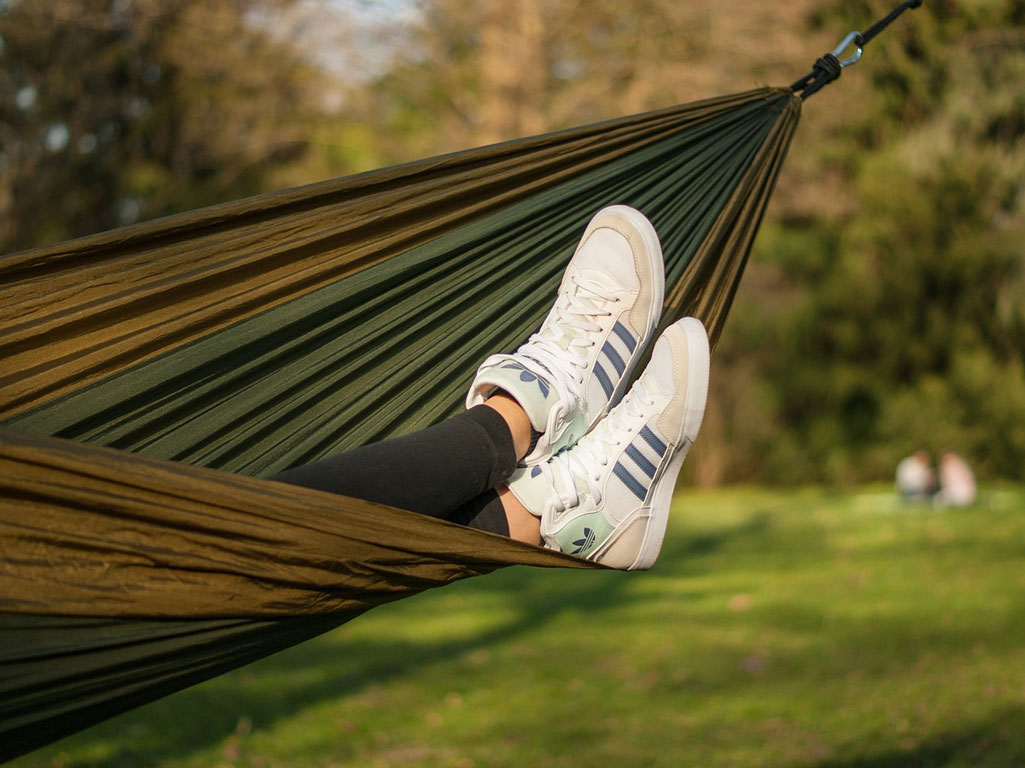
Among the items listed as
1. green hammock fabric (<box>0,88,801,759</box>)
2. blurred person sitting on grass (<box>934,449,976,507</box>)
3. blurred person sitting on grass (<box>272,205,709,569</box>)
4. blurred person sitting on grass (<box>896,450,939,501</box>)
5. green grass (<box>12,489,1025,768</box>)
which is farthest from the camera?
blurred person sitting on grass (<box>896,450,939,501</box>)

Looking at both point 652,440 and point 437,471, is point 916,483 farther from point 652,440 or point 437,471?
point 437,471

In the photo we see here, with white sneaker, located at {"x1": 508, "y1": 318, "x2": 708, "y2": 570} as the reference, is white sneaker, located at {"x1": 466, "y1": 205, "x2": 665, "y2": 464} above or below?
above

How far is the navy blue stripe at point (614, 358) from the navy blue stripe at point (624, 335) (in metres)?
0.02

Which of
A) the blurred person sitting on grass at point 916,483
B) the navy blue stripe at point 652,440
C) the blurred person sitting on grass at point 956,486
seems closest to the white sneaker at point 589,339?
the navy blue stripe at point 652,440

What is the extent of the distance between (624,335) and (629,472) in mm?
248

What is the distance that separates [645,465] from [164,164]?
8.84m

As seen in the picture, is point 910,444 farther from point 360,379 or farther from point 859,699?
point 360,379

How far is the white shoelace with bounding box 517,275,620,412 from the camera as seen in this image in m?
1.50

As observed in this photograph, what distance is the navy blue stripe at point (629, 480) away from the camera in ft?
4.74

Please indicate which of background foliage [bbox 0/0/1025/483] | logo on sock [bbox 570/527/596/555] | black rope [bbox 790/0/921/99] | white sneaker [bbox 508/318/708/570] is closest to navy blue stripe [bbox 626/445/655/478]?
white sneaker [bbox 508/318/708/570]

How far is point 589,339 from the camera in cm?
158

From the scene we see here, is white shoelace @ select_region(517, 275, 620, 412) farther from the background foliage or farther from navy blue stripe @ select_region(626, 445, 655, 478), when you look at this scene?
the background foliage

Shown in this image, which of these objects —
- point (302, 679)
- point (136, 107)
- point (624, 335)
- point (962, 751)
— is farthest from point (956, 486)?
point (136, 107)

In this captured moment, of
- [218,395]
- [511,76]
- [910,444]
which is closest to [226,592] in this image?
[218,395]
